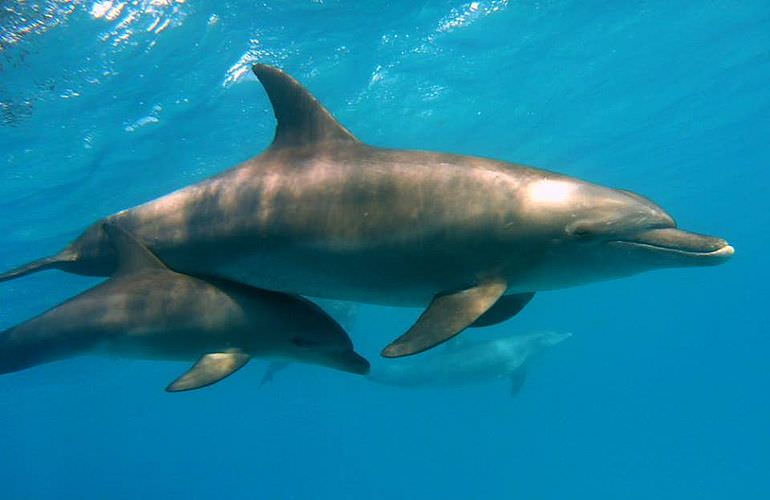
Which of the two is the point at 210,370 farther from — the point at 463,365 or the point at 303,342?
the point at 463,365

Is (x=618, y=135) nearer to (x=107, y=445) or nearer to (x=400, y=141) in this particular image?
(x=400, y=141)

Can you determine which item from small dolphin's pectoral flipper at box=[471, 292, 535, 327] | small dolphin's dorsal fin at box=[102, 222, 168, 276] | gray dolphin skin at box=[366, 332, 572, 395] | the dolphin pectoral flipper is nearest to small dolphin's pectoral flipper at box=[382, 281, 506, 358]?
small dolphin's pectoral flipper at box=[471, 292, 535, 327]

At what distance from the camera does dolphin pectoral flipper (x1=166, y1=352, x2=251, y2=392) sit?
16.2ft

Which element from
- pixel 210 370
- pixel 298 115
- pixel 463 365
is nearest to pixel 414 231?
pixel 298 115

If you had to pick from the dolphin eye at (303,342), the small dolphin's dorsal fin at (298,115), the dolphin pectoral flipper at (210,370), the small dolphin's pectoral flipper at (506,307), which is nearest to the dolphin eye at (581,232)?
the small dolphin's pectoral flipper at (506,307)

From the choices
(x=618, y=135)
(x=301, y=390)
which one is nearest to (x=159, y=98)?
(x=618, y=135)

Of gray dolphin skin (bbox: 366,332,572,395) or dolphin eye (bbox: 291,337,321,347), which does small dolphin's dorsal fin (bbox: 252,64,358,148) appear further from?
gray dolphin skin (bbox: 366,332,572,395)

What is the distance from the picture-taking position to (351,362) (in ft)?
17.6

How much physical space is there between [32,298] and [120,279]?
28.0 m

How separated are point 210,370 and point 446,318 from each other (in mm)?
2068

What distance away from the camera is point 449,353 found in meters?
25.5

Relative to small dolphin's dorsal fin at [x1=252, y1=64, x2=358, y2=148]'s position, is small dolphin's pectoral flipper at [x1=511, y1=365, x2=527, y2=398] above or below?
below

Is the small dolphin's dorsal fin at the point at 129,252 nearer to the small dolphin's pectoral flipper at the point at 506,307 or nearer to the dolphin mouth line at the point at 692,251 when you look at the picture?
the small dolphin's pectoral flipper at the point at 506,307

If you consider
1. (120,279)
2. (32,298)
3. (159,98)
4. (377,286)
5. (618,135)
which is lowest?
(377,286)
